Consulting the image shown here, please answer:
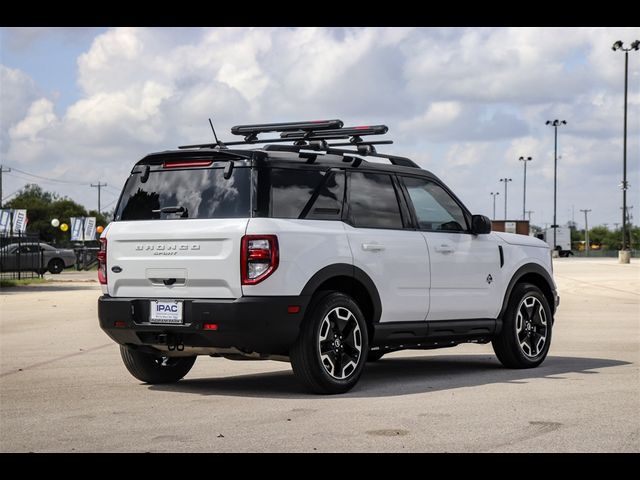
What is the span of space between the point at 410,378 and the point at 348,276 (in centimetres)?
158

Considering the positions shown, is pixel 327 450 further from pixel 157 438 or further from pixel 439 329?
pixel 439 329

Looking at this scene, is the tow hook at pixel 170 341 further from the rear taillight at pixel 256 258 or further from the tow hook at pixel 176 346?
the rear taillight at pixel 256 258

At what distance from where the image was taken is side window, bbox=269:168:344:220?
9.92 m

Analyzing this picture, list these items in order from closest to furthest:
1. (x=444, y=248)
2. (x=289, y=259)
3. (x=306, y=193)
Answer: (x=289, y=259) < (x=306, y=193) < (x=444, y=248)

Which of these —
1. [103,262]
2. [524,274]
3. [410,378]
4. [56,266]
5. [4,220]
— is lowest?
[56,266]

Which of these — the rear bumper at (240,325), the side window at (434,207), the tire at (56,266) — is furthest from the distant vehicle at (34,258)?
the rear bumper at (240,325)

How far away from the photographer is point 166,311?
989 cm

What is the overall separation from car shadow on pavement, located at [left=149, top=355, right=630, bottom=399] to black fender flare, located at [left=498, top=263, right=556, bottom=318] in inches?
25.1

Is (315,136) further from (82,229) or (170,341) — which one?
(82,229)

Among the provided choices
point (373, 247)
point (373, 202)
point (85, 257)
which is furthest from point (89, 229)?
point (373, 247)

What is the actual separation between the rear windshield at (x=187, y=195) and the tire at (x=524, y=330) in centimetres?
351

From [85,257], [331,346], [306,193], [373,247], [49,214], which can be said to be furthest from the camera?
[49,214]

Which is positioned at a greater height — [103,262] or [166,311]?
[103,262]

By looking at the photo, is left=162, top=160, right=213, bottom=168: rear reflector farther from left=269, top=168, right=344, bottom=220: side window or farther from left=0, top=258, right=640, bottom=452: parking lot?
left=0, top=258, right=640, bottom=452: parking lot
